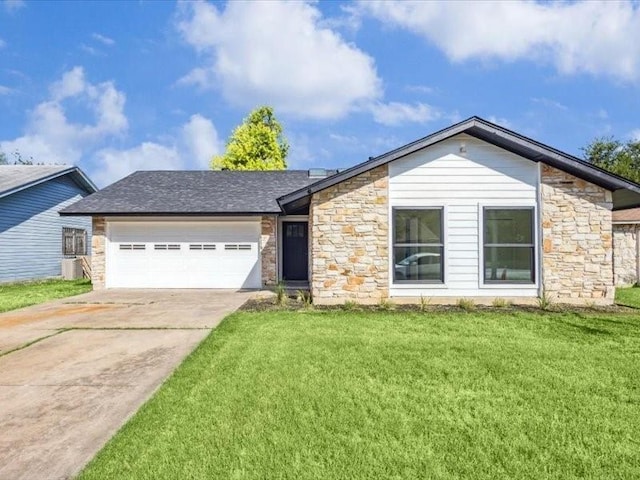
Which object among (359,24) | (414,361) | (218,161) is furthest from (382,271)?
(218,161)

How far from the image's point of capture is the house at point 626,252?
13844mm

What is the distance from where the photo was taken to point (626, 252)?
14.0 meters

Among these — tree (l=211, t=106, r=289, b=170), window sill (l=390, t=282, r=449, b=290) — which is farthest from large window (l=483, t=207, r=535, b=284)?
tree (l=211, t=106, r=289, b=170)

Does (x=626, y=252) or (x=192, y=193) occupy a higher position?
(x=192, y=193)

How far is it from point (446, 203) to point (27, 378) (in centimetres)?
892

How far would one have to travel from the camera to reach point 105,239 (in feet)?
45.8

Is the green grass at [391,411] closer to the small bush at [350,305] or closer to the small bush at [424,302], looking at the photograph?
the small bush at [424,302]

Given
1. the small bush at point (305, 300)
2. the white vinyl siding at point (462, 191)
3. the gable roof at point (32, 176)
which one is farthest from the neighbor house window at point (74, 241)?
the white vinyl siding at point (462, 191)

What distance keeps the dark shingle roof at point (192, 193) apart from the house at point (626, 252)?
11965 millimetres

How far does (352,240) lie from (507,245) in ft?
13.0

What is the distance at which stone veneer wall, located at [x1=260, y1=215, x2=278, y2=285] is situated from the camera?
1380 cm

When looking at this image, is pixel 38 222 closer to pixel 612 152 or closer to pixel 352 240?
Answer: pixel 352 240

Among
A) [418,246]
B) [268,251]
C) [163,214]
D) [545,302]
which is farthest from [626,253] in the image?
[163,214]

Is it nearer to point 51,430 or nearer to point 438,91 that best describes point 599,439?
point 51,430
